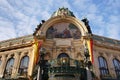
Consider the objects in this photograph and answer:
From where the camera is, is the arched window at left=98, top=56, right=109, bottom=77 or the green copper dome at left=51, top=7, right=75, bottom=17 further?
the green copper dome at left=51, top=7, right=75, bottom=17

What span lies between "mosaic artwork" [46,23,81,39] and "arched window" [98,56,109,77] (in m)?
4.46

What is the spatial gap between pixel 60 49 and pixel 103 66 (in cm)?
639

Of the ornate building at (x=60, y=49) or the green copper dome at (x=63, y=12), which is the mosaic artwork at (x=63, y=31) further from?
the green copper dome at (x=63, y=12)

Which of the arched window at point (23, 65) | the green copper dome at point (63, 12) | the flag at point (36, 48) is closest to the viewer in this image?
the flag at point (36, 48)

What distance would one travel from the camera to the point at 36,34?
23062 mm

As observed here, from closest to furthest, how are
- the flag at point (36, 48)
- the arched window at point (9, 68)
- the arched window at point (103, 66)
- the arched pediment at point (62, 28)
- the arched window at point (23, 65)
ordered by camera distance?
the flag at point (36, 48) < the arched window at point (23, 65) < the arched window at point (103, 66) < the arched window at point (9, 68) < the arched pediment at point (62, 28)

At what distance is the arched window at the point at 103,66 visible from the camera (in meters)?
21.6

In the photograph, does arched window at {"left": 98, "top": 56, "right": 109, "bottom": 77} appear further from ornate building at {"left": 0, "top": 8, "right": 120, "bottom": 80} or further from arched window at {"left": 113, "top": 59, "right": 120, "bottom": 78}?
arched window at {"left": 113, "top": 59, "right": 120, "bottom": 78}

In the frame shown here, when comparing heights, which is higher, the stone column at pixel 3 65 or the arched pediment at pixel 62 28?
the arched pediment at pixel 62 28

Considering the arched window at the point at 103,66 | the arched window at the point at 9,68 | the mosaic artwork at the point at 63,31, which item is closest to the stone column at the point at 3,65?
the arched window at the point at 9,68

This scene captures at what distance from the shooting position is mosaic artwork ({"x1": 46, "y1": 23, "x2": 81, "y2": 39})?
2350 cm

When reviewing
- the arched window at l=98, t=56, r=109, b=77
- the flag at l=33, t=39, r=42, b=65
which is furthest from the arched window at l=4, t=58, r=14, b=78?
the arched window at l=98, t=56, r=109, b=77

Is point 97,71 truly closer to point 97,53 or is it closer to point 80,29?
point 97,53

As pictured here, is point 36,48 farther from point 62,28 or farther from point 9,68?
point 62,28
